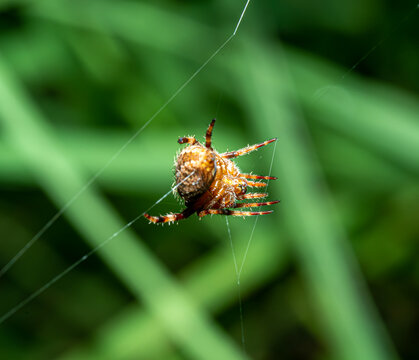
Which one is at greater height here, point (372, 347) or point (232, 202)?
point (232, 202)

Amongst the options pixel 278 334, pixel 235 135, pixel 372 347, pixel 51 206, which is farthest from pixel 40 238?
pixel 372 347

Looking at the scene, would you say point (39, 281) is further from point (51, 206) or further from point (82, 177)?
point (82, 177)

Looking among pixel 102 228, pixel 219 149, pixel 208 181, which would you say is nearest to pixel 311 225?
pixel 208 181

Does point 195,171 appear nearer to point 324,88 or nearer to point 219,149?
point 219,149

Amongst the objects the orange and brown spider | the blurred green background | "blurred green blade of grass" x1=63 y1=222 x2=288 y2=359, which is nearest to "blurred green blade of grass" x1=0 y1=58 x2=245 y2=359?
the blurred green background

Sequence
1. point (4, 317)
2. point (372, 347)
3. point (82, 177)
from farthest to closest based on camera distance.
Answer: point (4, 317) < point (82, 177) < point (372, 347)

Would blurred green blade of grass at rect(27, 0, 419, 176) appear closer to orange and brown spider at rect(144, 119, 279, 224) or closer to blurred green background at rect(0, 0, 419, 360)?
blurred green background at rect(0, 0, 419, 360)

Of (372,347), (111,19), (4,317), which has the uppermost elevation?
(111,19)
